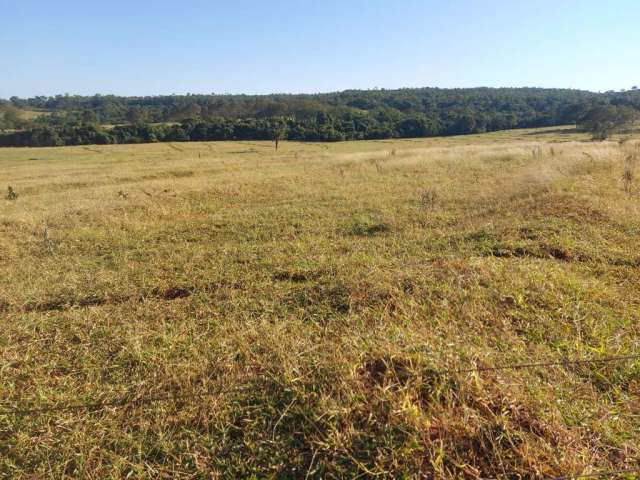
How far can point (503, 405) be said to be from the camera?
2.72m

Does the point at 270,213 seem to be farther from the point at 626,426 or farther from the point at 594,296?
the point at 626,426

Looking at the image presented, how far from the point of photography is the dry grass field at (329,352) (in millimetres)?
2547

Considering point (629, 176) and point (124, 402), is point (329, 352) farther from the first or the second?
point (629, 176)

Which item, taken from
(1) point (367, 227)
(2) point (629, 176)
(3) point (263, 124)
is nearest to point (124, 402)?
(1) point (367, 227)

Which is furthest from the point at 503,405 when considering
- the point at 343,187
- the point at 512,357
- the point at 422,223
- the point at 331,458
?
the point at 343,187

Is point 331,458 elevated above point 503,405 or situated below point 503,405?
below

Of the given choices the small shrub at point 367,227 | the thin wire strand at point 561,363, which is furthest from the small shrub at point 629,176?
the thin wire strand at point 561,363

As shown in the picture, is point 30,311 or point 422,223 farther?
point 422,223

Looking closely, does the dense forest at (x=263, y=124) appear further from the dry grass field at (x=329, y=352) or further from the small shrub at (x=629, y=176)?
the dry grass field at (x=329, y=352)

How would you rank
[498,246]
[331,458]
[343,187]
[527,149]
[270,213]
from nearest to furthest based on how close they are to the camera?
[331,458] < [498,246] < [270,213] < [343,187] < [527,149]

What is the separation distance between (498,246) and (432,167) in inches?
678

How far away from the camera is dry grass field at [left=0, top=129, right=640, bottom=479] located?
2.55 metres

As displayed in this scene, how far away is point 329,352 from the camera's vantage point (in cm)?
350

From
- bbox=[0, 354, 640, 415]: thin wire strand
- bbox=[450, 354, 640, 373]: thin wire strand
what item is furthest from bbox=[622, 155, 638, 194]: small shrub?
bbox=[0, 354, 640, 415]: thin wire strand
